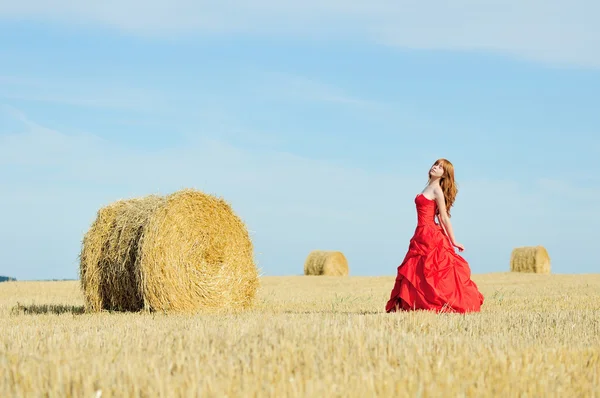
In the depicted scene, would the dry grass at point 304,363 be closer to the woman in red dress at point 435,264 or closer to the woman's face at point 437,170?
the woman in red dress at point 435,264

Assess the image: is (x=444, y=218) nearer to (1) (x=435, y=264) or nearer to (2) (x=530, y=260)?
(1) (x=435, y=264)

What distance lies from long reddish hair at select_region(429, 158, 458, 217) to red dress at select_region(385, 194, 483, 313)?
225 mm

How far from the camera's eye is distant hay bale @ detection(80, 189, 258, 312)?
32.0 ft

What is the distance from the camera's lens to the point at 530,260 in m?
28.8

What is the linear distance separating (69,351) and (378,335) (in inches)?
85.8

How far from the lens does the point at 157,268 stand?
31.8ft

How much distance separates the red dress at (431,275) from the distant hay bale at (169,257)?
2.91 meters

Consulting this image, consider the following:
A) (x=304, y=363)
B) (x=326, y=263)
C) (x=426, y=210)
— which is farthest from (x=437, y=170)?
(x=326, y=263)

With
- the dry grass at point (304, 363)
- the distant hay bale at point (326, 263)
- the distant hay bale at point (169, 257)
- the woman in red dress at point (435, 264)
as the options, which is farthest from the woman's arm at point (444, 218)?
the distant hay bale at point (326, 263)

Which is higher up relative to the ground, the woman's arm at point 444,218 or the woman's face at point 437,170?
the woman's face at point 437,170

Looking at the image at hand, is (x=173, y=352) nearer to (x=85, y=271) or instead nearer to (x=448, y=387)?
(x=448, y=387)

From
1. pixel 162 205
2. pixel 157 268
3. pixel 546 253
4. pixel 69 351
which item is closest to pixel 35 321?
pixel 157 268

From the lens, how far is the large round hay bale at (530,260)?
28.6 metres

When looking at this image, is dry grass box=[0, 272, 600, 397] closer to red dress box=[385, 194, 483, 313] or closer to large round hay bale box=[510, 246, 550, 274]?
red dress box=[385, 194, 483, 313]
